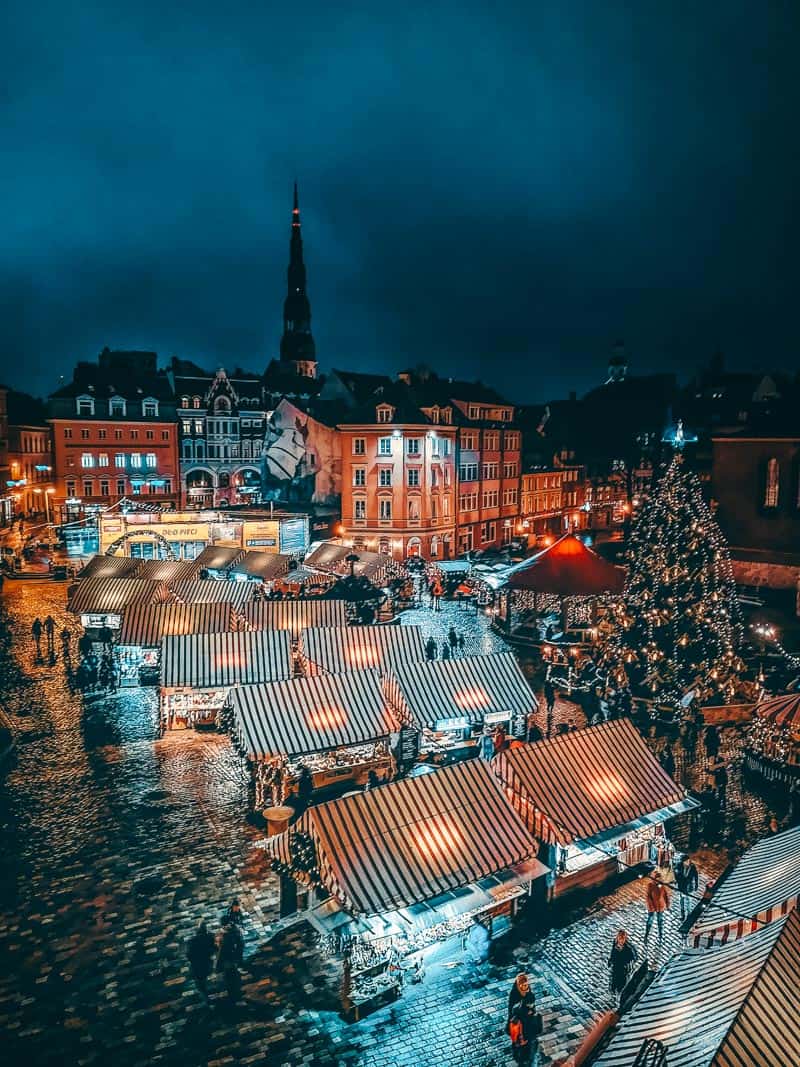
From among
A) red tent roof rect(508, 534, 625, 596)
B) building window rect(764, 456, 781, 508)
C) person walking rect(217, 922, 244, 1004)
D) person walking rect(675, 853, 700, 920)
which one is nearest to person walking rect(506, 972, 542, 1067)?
person walking rect(217, 922, 244, 1004)

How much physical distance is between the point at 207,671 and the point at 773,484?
3188cm

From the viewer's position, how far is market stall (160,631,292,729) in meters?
21.0

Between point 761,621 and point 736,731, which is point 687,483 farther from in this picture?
point 761,621

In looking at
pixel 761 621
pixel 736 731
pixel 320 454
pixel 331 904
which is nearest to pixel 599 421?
pixel 320 454

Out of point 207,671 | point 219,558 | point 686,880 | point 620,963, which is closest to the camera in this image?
point 620,963

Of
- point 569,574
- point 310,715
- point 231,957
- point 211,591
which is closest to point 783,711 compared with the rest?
point 310,715

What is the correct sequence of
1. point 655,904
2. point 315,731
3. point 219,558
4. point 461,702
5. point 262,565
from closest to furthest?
point 655,904 → point 315,731 → point 461,702 → point 262,565 → point 219,558

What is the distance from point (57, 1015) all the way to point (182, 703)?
35.9 feet

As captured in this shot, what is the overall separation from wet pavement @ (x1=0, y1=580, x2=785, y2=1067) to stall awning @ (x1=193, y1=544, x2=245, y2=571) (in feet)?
58.0

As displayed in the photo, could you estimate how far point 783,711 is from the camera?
58.6 feet

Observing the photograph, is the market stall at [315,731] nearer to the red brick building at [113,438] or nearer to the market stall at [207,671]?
the market stall at [207,671]

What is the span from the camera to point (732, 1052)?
7328mm

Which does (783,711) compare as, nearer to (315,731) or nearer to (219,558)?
(315,731)

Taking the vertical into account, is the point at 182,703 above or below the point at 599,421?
below
